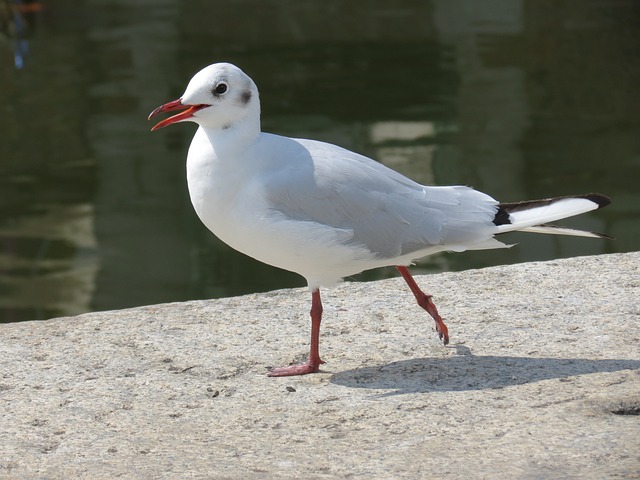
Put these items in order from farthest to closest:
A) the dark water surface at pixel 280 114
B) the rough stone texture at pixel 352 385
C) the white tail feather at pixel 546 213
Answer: the dark water surface at pixel 280 114, the white tail feather at pixel 546 213, the rough stone texture at pixel 352 385

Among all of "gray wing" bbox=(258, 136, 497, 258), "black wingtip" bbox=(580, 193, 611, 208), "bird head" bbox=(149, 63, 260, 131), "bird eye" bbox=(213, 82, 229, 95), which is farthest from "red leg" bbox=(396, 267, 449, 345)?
"bird eye" bbox=(213, 82, 229, 95)

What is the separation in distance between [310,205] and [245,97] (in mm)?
410

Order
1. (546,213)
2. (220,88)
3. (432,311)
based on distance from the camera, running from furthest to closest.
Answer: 1. (432,311)
2. (546,213)
3. (220,88)

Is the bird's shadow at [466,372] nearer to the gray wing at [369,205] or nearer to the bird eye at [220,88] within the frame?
the gray wing at [369,205]

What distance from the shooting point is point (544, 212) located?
12.5 feet

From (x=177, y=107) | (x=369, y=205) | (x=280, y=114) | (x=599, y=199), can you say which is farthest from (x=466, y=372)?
(x=280, y=114)

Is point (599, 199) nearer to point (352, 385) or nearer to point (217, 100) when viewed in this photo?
point (352, 385)

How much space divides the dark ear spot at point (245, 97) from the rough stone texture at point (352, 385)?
34.5 inches

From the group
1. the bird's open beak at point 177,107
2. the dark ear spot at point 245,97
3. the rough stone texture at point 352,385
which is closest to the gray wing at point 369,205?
the dark ear spot at point 245,97

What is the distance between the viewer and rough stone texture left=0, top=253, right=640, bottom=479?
10.3ft

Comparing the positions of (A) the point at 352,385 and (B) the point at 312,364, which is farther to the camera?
(B) the point at 312,364

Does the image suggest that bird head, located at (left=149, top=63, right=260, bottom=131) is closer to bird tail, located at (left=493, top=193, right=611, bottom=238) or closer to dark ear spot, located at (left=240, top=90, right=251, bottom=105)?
dark ear spot, located at (left=240, top=90, right=251, bottom=105)

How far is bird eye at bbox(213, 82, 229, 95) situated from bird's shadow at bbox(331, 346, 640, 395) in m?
0.99

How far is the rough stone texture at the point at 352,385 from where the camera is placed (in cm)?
315
